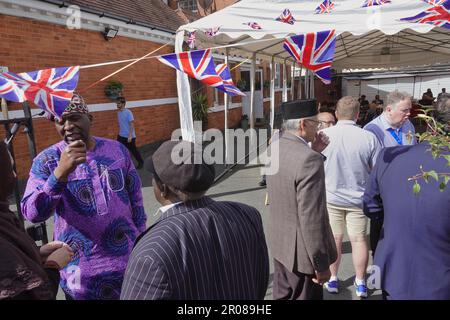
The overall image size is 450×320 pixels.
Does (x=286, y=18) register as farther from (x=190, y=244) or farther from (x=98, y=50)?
(x=98, y=50)

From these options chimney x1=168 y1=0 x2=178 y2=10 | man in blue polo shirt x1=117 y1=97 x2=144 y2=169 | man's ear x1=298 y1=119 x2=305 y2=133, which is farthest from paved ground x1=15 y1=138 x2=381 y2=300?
chimney x1=168 y1=0 x2=178 y2=10

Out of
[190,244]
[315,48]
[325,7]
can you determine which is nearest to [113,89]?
[325,7]

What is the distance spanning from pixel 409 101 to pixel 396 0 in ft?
7.77

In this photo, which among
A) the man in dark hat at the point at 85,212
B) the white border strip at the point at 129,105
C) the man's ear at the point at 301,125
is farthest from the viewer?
the white border strip at the point at 129,105

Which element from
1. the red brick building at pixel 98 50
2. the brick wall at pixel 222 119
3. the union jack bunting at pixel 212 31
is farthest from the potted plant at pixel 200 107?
the union jack bunting at pixel 212 31

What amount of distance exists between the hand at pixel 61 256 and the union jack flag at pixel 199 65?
6.42 ft

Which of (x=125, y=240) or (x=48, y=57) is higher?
(x=48, y=57)

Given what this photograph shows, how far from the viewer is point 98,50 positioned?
8695 mm

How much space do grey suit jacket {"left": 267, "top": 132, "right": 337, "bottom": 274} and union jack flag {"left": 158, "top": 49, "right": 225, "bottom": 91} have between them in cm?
99

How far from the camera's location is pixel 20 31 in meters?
6.70

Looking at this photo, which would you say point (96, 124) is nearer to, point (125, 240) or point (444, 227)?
point (125, 240)

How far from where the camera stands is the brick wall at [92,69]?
21.7 ft

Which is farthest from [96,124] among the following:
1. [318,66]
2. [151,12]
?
[318,66]

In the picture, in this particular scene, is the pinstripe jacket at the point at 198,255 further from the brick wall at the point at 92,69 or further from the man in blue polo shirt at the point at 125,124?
the man in blue polo shirt at the point at 125,124
